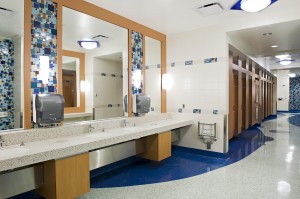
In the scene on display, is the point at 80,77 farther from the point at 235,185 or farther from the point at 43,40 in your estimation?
the point at 235,185

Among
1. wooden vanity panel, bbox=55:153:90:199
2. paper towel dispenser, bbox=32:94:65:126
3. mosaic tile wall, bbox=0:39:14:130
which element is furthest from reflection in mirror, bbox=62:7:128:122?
wooden vanity panel, bbox=55:153:90:199

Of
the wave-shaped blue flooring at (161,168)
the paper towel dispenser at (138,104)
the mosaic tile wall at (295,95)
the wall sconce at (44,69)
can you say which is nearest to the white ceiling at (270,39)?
the paper towel dispenser at (138,104)

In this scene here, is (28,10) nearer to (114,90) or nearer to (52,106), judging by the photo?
(52,106)

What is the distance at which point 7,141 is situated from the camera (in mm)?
2502

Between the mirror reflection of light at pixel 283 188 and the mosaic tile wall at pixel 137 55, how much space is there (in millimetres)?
3048

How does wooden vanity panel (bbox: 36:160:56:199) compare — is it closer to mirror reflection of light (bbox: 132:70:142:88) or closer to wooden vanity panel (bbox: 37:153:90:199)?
wooden vanity panel (bbox: 37:153:90:199)

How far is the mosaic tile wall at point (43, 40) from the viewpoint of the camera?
2.83 meters

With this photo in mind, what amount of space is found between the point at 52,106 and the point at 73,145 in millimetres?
703

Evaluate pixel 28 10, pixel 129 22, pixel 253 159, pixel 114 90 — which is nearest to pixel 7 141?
pixel 28 10

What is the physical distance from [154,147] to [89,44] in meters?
2.38

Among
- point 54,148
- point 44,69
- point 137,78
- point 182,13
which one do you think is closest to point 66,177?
point 54,148

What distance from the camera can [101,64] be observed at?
14.0ft

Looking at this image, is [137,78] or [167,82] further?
[167,82]

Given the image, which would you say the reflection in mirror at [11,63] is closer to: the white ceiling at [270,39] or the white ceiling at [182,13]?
the white ceiling at [182,13]
